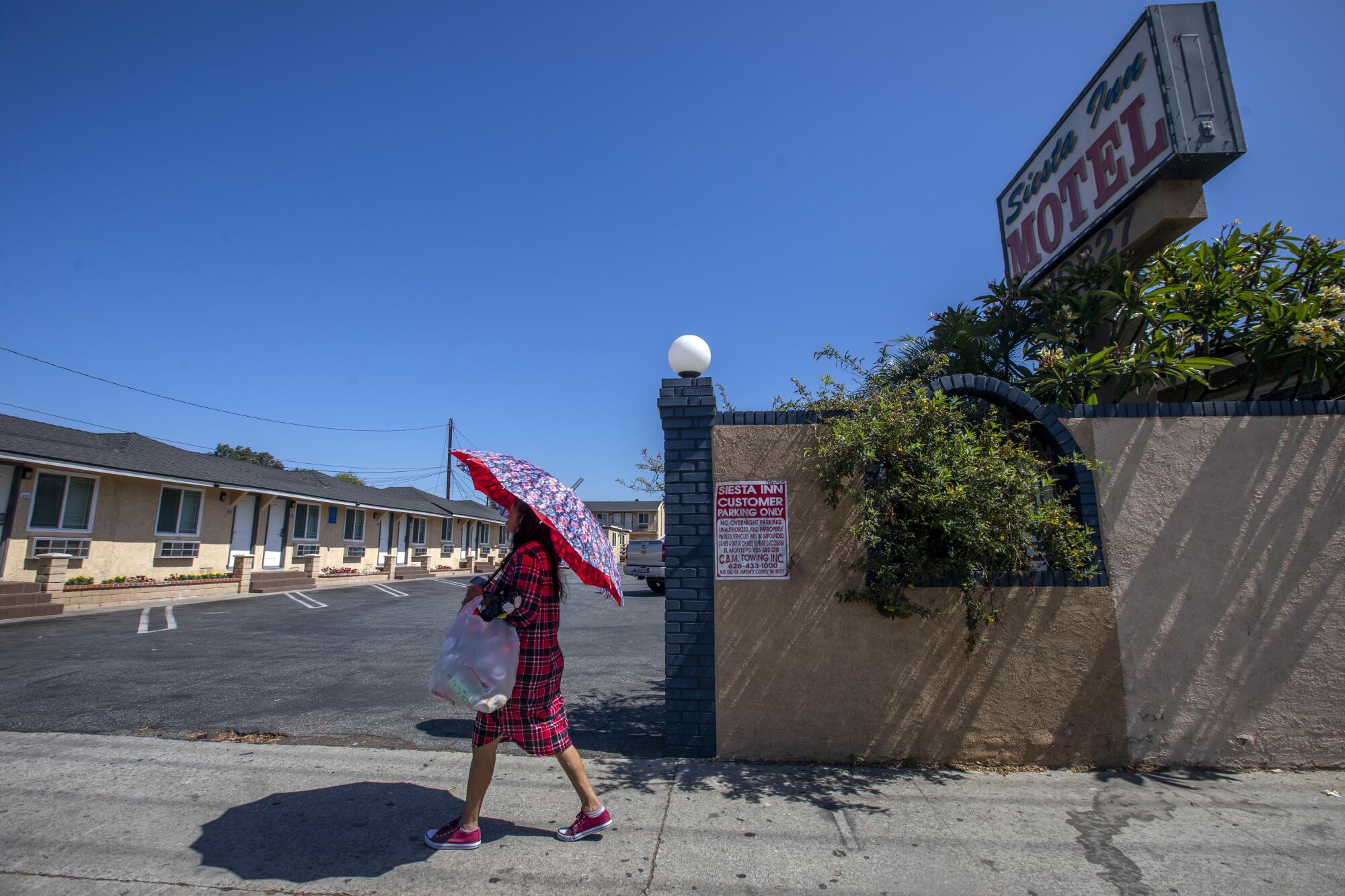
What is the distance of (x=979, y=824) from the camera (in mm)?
3877

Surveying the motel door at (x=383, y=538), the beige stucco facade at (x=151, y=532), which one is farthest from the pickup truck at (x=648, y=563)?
the motel door at (x=383, y=538)

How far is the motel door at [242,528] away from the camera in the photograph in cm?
1906

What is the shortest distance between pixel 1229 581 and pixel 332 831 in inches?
241

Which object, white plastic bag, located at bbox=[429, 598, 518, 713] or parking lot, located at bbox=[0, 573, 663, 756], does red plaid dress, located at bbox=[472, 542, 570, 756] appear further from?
parking lot, located at bbox=[0, 573, 663, 756]

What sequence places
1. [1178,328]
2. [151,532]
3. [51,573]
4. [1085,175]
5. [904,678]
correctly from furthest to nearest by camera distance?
[151,532] < [51,573] < [1085,175] < [1178,328] < [904,678]

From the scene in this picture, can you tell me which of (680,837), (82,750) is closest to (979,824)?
(680,837)

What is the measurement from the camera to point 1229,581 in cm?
500

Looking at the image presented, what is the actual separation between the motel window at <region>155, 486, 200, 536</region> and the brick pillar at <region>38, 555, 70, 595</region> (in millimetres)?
3229

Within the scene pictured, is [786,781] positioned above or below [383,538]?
below

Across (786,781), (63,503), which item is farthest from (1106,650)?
(63,503)

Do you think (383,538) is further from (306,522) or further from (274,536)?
(274,536)

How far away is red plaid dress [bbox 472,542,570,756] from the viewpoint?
3.39m

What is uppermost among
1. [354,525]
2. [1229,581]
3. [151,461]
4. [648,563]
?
[151,461]

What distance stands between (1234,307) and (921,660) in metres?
4.67
